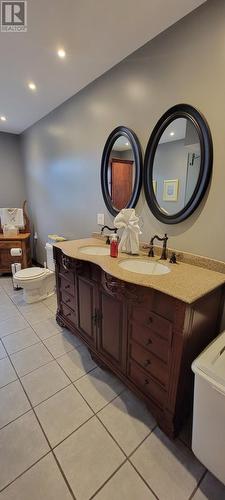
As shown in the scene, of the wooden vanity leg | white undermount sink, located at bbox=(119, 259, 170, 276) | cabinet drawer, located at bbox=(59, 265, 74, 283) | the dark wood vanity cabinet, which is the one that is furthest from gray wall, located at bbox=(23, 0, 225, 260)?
the wooden vanity leg

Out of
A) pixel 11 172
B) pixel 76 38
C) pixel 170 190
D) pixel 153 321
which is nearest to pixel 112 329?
pixel 153 321

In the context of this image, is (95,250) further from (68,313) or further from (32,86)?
(32,86)

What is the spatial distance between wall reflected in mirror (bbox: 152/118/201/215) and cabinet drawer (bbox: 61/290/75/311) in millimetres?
1119

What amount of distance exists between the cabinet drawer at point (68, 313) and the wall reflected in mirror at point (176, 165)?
1232 millimetres

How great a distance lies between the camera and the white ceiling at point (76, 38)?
126 cm

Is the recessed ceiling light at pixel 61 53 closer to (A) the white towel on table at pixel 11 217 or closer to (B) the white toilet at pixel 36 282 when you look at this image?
(B) the white toilet at pixel 36 282

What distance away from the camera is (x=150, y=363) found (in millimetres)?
1258

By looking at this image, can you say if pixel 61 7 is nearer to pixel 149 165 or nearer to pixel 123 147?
pixel 123 147

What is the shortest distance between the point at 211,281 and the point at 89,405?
1126 millimetres

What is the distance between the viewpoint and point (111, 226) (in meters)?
2.14

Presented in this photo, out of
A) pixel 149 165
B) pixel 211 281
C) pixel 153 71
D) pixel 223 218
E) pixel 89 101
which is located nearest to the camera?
pixel 211 281

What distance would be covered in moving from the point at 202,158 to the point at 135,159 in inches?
23.2

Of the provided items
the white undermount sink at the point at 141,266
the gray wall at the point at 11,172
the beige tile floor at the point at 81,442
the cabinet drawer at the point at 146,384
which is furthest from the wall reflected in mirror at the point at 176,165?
the gray wall at the point at 11,172

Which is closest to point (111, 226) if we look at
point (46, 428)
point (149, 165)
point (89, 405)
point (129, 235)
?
point (129, 235)
